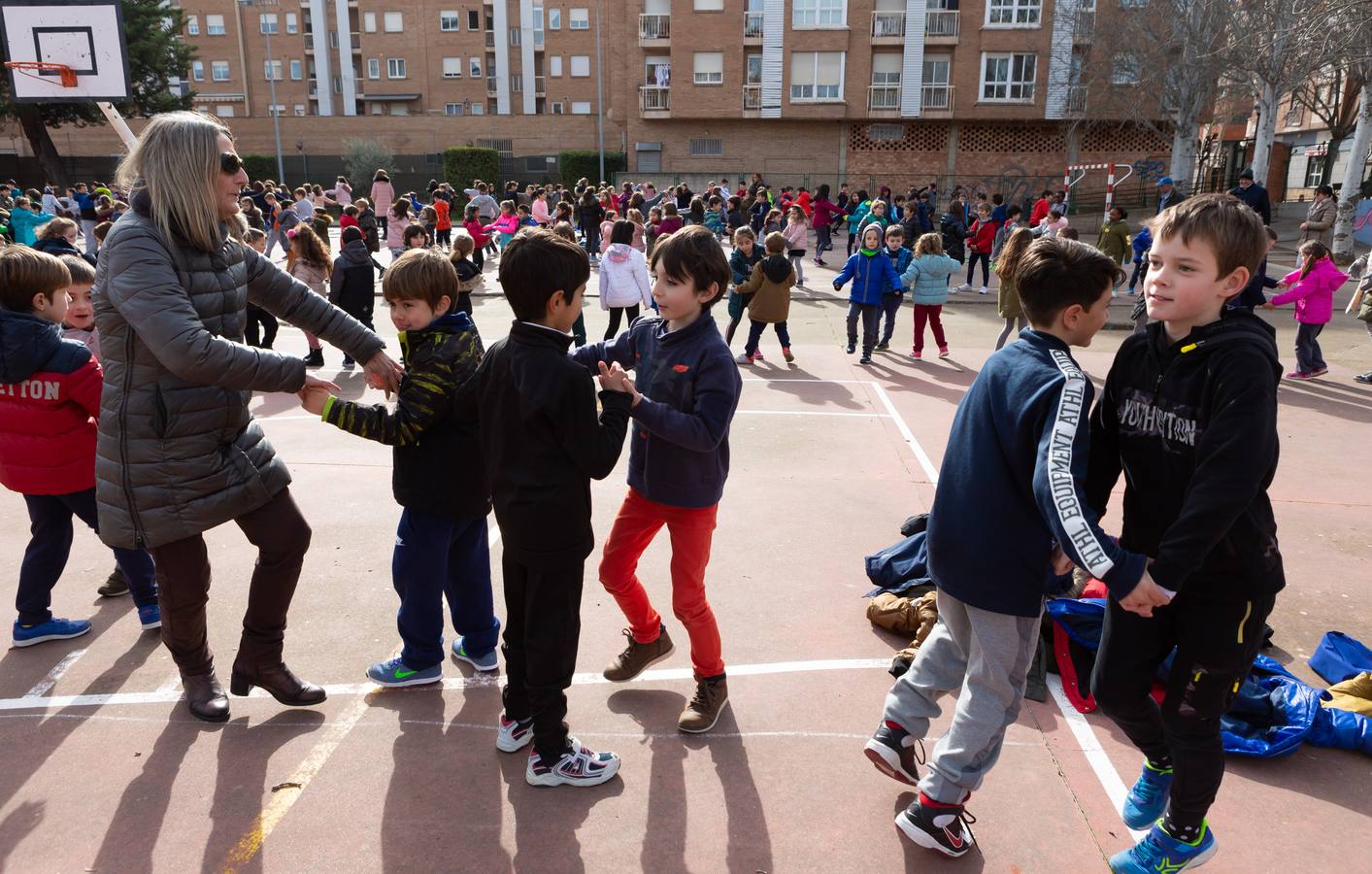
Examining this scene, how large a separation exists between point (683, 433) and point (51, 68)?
10.8 m

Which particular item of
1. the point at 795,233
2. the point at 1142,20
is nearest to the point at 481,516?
the point at 795,233

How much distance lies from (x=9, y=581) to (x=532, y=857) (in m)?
3.61

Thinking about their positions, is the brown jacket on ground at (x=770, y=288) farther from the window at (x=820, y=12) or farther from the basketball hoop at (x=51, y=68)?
the window at (x=820, y=12)

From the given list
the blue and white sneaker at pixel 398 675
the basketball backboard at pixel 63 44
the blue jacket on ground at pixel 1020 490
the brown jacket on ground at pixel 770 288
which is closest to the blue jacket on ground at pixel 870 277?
the brown jacket on ground at pixel 770 288

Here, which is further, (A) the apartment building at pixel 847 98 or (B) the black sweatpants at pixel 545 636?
(A) the apartment building at pixel 847 98

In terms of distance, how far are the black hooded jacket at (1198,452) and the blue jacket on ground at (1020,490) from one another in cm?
19

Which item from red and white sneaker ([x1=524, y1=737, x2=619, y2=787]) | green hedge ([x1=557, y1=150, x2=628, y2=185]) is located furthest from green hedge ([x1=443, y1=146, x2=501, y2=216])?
red and white sneaker ([x1=524, y1=737, x2=619, y2=787])

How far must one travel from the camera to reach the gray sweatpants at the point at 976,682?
2.61 meters

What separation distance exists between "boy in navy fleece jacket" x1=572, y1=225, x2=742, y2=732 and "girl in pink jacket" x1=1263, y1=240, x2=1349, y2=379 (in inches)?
356

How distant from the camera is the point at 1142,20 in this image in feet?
97.3

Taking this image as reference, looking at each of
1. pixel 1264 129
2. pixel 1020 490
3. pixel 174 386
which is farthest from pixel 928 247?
pixel 1264 129

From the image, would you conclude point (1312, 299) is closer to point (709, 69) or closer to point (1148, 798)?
point (1148, 798)

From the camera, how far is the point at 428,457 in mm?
3352

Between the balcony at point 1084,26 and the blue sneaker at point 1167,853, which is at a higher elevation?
the balcony at point 1084,26
